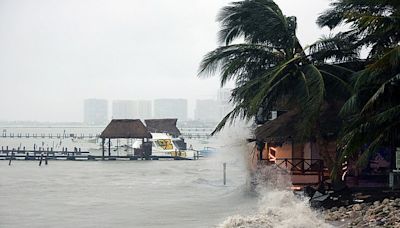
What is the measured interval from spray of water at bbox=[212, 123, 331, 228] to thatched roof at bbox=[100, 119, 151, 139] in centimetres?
3274

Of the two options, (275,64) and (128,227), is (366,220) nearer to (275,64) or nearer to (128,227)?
(128,227)

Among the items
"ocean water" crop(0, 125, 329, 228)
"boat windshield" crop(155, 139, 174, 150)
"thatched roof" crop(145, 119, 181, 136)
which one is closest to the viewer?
"ocean water" crop(0, 125, 329, 228)

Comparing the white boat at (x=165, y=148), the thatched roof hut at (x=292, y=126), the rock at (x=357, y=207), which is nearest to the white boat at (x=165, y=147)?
the white boat at (x=165, y=148)

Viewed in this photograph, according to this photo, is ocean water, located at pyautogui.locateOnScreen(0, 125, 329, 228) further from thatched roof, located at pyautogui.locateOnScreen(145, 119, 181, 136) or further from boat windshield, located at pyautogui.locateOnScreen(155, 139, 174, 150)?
thatched roof, located at pyautogui.locateOnScreen(145, 119, 181, 136)

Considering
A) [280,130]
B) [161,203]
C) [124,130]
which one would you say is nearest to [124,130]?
[124,130]

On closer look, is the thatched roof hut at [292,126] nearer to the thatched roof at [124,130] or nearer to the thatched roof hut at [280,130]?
the thatched roof hut at [280,130]

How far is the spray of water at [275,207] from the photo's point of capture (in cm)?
1460

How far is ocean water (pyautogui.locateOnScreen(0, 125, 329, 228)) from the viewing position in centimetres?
1678

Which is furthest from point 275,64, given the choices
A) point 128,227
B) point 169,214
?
point 128,227

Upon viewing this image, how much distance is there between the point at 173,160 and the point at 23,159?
1670 cm

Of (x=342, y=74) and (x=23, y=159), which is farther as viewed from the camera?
(x=23, y=159)

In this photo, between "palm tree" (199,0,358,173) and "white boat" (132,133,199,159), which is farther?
"white boat" (132,133,199,159)

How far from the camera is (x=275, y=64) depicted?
20.4 m

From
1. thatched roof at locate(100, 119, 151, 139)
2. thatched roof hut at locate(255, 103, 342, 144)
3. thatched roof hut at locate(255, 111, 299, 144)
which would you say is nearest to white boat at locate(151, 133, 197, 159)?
thatched roof at locate(100, 119, 151, 139)
